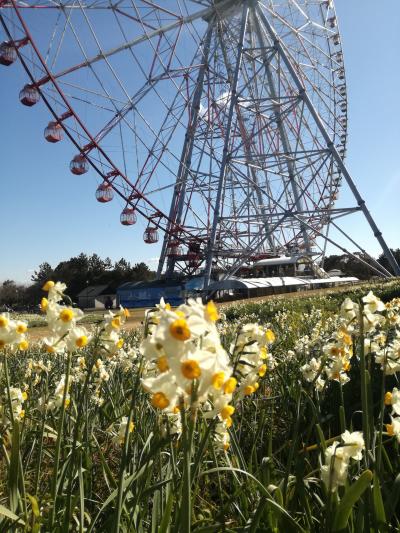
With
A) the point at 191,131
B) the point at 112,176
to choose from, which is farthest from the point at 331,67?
the point at 112,176

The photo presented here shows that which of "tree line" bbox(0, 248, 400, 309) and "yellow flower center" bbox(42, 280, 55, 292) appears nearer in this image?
"yellow flower center" bbox(42, 280, 55, 292)

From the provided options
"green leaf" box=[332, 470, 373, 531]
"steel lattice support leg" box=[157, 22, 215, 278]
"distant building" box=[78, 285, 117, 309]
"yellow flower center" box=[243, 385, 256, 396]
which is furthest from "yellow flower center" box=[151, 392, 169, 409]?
"distant building" box=[78, 285, 117, 309]

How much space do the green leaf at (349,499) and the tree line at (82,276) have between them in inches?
1742

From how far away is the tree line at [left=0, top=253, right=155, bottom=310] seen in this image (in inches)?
1818

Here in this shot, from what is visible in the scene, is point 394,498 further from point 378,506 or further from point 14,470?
point 14,470

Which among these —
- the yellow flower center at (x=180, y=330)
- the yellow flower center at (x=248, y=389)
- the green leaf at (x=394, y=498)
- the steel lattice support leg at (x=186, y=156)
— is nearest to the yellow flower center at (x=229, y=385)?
the yellow flower center at (x=180, y=330)

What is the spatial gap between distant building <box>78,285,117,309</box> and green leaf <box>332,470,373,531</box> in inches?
1605

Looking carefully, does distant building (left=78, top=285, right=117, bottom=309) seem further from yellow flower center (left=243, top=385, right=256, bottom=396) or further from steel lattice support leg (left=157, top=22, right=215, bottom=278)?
yellow flower center (left=243, top=385, right=256, bottom=396)

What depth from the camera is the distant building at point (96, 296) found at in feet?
136

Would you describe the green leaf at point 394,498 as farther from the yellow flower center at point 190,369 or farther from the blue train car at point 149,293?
the blue train car at point 149,293

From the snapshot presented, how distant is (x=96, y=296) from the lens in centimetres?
4259

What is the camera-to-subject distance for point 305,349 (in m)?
2.29

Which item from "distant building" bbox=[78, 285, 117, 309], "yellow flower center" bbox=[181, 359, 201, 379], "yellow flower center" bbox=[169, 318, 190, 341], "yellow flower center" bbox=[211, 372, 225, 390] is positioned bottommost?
"yellow flower center" bbox=[211, 372, 225, 390]

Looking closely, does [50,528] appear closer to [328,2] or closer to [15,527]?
[15,527]
